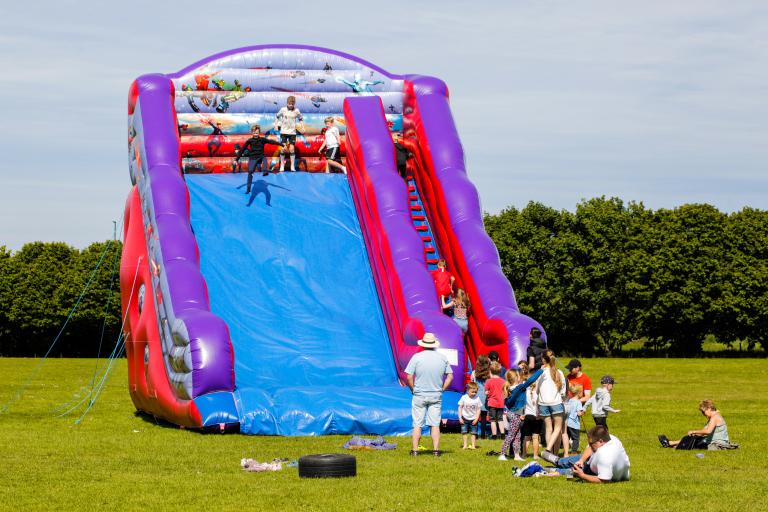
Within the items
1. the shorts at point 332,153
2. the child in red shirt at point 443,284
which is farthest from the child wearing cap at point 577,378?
the shorts at point 332,153

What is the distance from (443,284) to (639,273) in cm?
4103

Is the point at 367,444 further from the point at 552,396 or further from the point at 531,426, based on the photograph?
the point at 552,396

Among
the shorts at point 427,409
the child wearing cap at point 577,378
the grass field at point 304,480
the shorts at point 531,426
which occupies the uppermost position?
the child wearing cap at point 577,378

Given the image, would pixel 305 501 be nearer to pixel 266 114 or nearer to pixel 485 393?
pixel 485 393

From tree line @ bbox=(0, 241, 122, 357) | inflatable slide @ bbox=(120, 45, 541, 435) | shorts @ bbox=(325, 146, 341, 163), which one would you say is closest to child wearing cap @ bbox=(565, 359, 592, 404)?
inflatable slide @ bbox=(120, 45, 541, 435)

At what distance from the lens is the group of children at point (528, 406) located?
47.5 feet

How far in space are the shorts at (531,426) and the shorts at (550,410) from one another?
0.48 feet

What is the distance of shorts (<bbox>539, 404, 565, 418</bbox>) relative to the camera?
14.4 metres

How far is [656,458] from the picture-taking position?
15.0 m

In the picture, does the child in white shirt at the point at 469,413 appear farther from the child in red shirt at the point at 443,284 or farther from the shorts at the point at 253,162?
the shorts at the point at 253,162

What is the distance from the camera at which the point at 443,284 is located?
2039 centimetres

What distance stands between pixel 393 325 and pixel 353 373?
1266mm

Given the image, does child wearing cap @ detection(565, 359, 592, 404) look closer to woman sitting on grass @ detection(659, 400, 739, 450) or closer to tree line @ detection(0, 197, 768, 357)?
woman sitting on grass @ detection(659, 400, 739, 450)

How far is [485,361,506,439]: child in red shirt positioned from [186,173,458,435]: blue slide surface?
936 mm
